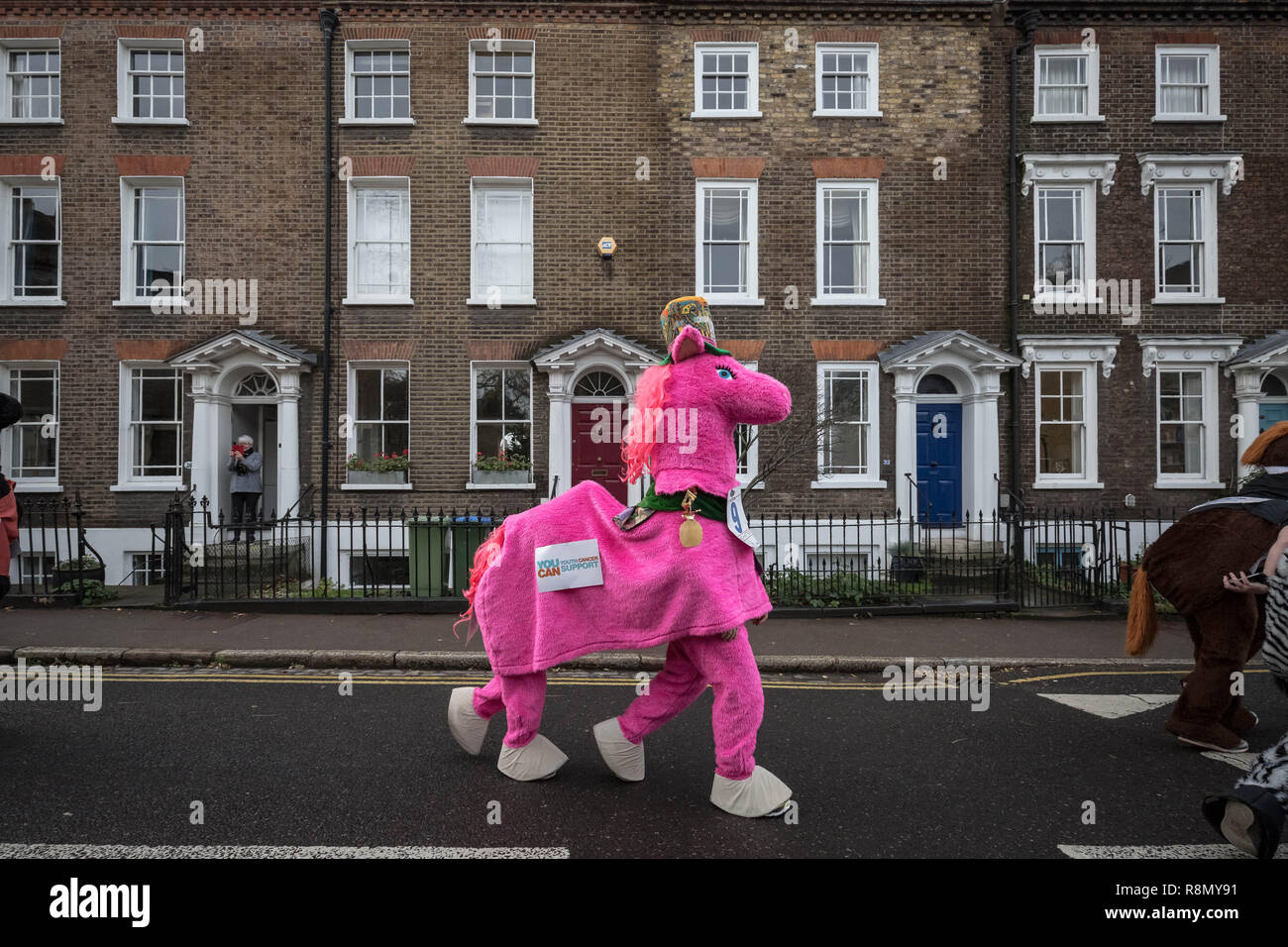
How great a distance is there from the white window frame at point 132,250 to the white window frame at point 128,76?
3.26ft

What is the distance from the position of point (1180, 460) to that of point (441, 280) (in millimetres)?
13979

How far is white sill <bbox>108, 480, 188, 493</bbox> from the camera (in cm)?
1355

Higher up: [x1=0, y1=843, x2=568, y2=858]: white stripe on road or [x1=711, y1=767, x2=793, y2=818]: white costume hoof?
[x1=711, y1=767, x2=793, y2=818]: white costume hoof

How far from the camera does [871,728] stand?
506 centimetres

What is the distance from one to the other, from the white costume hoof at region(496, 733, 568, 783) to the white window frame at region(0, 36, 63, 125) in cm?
1574

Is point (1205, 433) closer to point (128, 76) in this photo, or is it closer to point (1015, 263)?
point (1015, 263)

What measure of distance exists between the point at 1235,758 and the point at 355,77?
1555cm

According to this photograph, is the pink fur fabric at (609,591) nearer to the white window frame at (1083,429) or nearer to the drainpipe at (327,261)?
the drainpipe at (327,261)

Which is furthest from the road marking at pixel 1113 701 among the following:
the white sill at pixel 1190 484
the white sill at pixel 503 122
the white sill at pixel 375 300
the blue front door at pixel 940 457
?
the white sill at pixel 503 122

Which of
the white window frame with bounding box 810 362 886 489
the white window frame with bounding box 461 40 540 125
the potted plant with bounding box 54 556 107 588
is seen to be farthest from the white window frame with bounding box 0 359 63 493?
the white window frame with bounding box 810 362 886 489

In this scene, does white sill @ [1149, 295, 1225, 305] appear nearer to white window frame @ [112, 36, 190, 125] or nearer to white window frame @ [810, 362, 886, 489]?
white window frame @ [810, 362, 886, 489]

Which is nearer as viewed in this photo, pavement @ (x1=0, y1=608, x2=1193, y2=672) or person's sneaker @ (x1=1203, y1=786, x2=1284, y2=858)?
person's sneaker @ (x1=1203, y1=786, x2=1284, y2=858)
